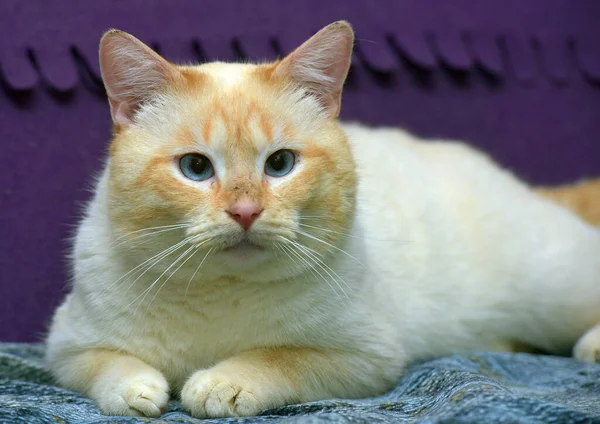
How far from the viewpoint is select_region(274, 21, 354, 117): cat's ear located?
2.03m

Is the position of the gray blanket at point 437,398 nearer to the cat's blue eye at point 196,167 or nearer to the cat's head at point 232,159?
the cat's head at point 232,159

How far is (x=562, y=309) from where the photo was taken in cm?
261

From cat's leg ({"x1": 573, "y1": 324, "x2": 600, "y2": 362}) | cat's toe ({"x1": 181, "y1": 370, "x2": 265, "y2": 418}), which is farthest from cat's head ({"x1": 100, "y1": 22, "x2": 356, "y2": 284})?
cat's leg ({"x1": 573, "y1": 324, "x2": 600, "y2": 362})

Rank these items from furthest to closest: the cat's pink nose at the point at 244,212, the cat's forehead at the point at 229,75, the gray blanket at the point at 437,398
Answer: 1. the cat's forehead at the point at 229,75
2. the cat's pink nose at the point at 244,212
3. the gray blanket at the point at 437,398

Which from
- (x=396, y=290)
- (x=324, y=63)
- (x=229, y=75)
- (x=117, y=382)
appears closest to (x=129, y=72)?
(x=229, y=75)

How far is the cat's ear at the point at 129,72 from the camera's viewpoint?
1.95m

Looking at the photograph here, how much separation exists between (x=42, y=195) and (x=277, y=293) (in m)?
1.36

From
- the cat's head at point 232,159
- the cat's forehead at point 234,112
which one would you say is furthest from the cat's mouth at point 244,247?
the cat's forehead at point 234,112

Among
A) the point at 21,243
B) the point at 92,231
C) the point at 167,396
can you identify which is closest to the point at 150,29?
the point at 21,243

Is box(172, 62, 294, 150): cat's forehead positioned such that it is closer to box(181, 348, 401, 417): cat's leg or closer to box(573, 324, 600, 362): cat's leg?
box(181, 348, 401, 417): cat's leg

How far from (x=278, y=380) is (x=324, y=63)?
32.2 inches

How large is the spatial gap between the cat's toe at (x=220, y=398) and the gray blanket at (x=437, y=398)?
36mm

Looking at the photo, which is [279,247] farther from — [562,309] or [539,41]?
[539,41]

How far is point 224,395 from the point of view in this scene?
6.00ft
